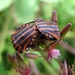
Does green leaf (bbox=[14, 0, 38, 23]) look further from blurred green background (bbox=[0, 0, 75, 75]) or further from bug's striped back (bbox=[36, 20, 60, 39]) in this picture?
bug's striped back (bbox=[36, 20, 60, 39])

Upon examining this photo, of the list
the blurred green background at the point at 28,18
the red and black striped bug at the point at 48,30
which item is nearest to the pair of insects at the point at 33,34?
the red and black striped bug at the point at 48,30

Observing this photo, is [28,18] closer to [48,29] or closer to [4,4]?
[4,4]

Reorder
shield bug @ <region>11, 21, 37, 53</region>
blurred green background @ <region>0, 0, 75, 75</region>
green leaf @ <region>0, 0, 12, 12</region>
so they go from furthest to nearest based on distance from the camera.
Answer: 1. blurred green background @ <region>0, 0, 75, 75</region>
2. green leaf @ <region>0, 0, 12, 12</region>
3. shield bug @ <region>11, 21, 37, 53</region>

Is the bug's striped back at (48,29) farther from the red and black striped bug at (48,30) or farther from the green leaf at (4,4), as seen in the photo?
the green leaf at (4,4)

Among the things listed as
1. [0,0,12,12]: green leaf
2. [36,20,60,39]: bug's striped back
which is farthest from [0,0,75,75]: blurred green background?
[36,20,60,39]: bug's striped back

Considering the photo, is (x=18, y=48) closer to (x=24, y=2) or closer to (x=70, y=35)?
(x=24, y=2)

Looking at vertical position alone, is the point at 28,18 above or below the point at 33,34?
below

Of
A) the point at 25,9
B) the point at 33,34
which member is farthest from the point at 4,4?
the point at 33,34

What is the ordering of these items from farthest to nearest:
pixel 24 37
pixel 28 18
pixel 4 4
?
pixel 28 18, pixel 4 4, pixel 24 37
